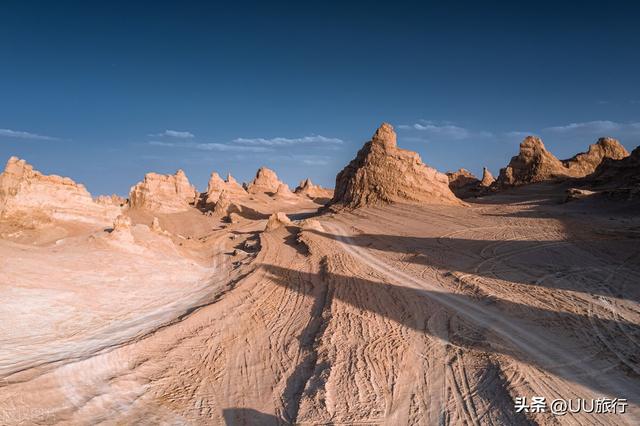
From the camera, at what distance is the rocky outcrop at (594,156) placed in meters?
46.3

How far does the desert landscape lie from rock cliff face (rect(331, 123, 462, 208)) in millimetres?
7073

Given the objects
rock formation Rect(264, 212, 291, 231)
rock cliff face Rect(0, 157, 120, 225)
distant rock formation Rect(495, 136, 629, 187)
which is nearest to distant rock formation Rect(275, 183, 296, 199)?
rock formation Rect(264, 212, 291, 231)

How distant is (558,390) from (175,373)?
6838 mm

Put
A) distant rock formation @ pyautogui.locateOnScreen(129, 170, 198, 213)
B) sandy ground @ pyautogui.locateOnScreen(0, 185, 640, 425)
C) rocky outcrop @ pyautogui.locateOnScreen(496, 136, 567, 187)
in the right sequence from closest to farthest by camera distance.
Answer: sandy ground @ pyautogui.locateOnScreen(0, 185, 640, 425) → distant rock formation @ pyautogui.locateOnScreen(129, 170, 198, 213) → rocky outcrop @ pyautogui.locateOnScreen(496, 136, 567, 187)

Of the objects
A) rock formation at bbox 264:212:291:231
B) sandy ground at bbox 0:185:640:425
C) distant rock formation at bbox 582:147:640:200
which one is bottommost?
sandy ground at bbox 0:185:640:425

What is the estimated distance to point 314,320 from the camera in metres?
9.94

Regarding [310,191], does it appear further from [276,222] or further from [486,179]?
[276,222]

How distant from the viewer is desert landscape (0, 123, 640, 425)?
6121mm

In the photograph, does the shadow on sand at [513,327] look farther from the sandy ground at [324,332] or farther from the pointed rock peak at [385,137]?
the pointed rock peak at [385,137]

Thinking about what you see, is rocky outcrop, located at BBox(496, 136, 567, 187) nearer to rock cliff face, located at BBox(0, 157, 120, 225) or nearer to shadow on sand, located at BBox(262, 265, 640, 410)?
shadow on sand, located at BBox(262, 265, 640, 410)

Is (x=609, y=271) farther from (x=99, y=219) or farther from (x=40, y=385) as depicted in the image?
(x=99, y=219)

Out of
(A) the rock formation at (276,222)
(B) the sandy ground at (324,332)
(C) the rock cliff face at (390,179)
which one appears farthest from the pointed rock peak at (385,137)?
(B) the sandy ground at (324,332)

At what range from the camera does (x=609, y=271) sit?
11.3m

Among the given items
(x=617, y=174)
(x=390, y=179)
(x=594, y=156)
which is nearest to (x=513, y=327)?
(x=390, y=179)
